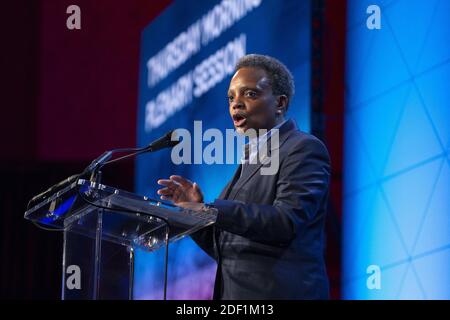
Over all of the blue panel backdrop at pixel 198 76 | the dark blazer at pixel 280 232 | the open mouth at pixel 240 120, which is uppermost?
the blue panel backdrop at pixel 198 76

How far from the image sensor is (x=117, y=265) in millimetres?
2664

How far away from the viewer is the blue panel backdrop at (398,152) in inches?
150

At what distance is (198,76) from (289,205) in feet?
9.25

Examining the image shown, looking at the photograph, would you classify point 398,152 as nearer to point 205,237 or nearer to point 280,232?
point 205,237

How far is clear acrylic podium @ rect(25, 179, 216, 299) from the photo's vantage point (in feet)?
8.27

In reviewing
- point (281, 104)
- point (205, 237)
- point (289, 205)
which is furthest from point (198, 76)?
point (289, 205)

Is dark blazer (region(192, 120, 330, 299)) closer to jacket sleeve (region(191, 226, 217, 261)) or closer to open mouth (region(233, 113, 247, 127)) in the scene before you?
jacket sleeve (region(191, 226, 217, 261))

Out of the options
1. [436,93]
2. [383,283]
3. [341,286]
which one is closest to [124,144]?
[341,286]

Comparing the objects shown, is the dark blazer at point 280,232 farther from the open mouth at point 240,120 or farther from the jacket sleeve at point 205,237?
the open mouth at point 240,120

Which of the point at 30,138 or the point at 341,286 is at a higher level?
the point at 30,138

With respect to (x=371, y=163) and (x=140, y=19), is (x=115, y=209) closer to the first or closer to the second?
(x=371, y=163)

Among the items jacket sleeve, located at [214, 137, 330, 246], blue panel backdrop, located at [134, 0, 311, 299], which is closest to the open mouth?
jacket sleeve, located at [214, 137, 330, 246]

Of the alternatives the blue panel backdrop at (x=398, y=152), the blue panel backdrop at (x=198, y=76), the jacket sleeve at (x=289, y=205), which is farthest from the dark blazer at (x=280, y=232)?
the blue panel backdrop at (x=198, y=76)

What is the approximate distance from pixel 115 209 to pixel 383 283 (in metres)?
2.33
